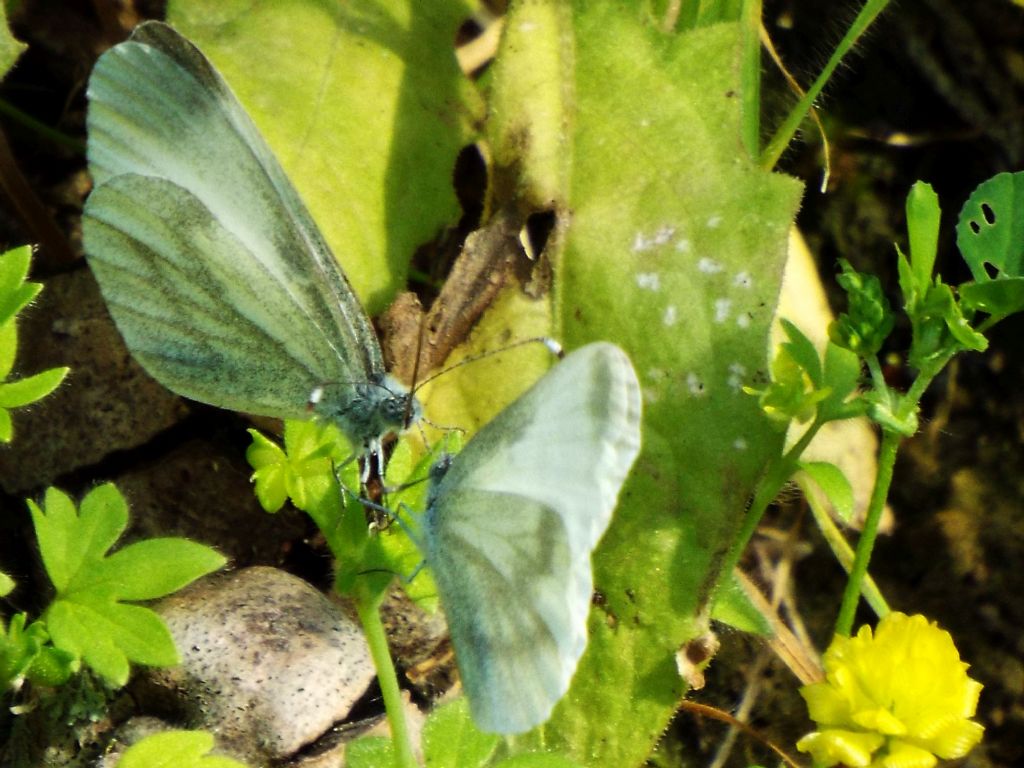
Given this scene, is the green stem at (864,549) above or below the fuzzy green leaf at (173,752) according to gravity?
below

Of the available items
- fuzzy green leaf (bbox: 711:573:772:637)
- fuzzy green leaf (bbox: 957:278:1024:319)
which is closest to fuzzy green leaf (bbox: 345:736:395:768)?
fuzzy green leaf (bbox: 711:573:772:637)

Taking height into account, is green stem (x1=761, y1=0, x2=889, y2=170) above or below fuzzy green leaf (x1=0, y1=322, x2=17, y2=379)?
below

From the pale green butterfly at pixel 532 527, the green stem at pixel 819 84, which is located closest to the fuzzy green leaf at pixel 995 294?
the green stem at pixel 819 84

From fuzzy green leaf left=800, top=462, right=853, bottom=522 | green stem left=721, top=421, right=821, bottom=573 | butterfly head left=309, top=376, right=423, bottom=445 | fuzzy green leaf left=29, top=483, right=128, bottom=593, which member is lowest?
green stem left=721, top=421, right=821, bottom=573

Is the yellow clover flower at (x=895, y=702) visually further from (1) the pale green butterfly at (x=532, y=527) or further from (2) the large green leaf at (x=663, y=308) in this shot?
(1) the pale green butterfly at (x=532, y=527)

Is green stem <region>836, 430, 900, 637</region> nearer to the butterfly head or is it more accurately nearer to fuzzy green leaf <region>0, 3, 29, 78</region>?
the butterfly head

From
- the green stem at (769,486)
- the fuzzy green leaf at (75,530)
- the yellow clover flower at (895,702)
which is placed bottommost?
the yellow clover flower at (895,702)

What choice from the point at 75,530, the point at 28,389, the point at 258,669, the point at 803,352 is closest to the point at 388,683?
the point at 258,669

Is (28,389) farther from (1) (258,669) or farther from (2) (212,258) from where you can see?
(1) (258,669)
